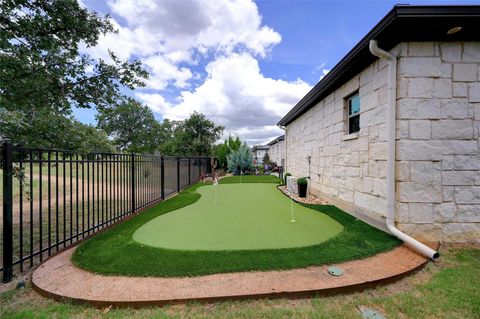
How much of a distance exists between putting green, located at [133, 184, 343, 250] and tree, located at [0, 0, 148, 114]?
4.10 meters

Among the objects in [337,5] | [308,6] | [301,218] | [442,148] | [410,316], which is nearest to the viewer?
[410,316]

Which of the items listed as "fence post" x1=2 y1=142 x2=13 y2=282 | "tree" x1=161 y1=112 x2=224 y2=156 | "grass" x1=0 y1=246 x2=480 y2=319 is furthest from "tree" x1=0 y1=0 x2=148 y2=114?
"tree" x1=161 y1=112 x2=224 y2=156

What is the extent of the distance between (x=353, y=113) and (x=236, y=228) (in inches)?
165

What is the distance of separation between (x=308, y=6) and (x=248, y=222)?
24.2 feet

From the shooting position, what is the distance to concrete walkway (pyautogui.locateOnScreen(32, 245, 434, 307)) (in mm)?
2180

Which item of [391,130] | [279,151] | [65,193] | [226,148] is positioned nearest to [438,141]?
[391,130]

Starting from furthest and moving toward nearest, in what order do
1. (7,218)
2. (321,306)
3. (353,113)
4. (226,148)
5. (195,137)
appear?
1. (195,137)
2. (226,148)
3. (353,113)
4. (7,218)
5. (321,306)

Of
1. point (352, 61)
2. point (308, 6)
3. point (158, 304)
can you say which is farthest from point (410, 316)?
point (308, 6)

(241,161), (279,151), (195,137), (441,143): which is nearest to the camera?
(441,143)

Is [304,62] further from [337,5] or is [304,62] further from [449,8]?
[449,8]

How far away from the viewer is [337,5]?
642 cm

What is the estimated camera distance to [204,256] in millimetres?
2994

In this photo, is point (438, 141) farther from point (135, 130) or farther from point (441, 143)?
point (135, 130)

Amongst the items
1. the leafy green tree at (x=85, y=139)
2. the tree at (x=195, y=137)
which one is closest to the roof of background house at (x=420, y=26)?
the leafy green tree at (x=85, y=139)
